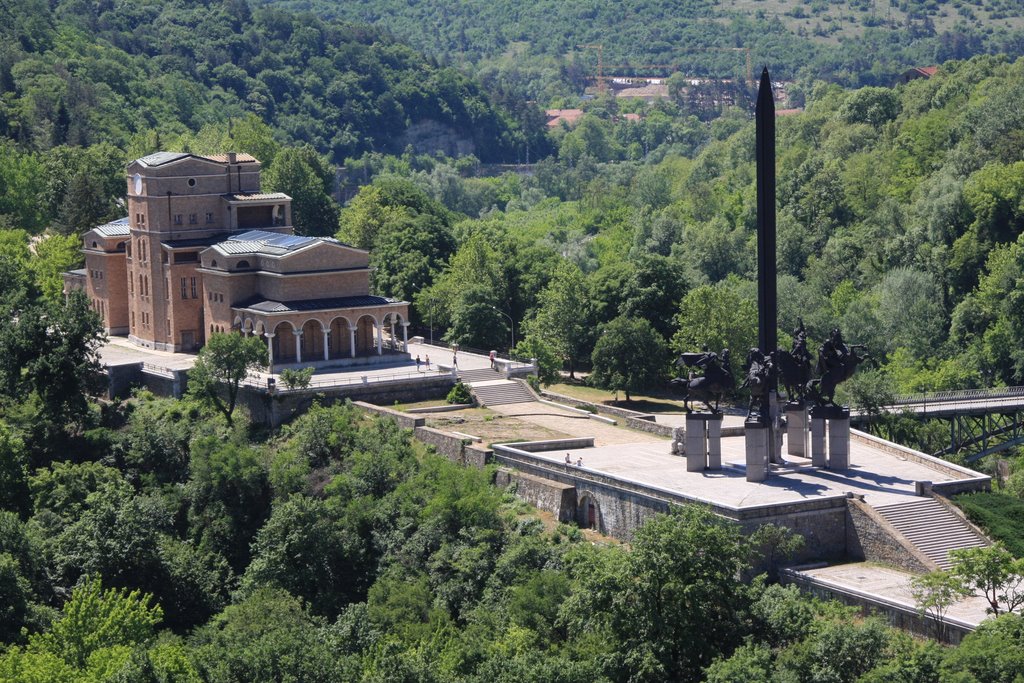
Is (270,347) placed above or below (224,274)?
below

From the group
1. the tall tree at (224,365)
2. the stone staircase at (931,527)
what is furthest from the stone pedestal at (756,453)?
the tall tree at (224,365)

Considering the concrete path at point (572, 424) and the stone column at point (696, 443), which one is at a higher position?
the stone column at point (696, 443)

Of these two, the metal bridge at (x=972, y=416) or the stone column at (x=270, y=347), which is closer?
the metal bridge at (x=972, y=416)

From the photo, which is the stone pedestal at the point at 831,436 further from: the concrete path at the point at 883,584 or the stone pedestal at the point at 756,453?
the concrete path at the point at 883,584

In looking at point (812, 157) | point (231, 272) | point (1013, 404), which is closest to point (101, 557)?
point (231, 272)

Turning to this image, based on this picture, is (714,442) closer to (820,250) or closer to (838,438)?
(838,438)

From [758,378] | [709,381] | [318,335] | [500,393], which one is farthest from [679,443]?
[318,335]
